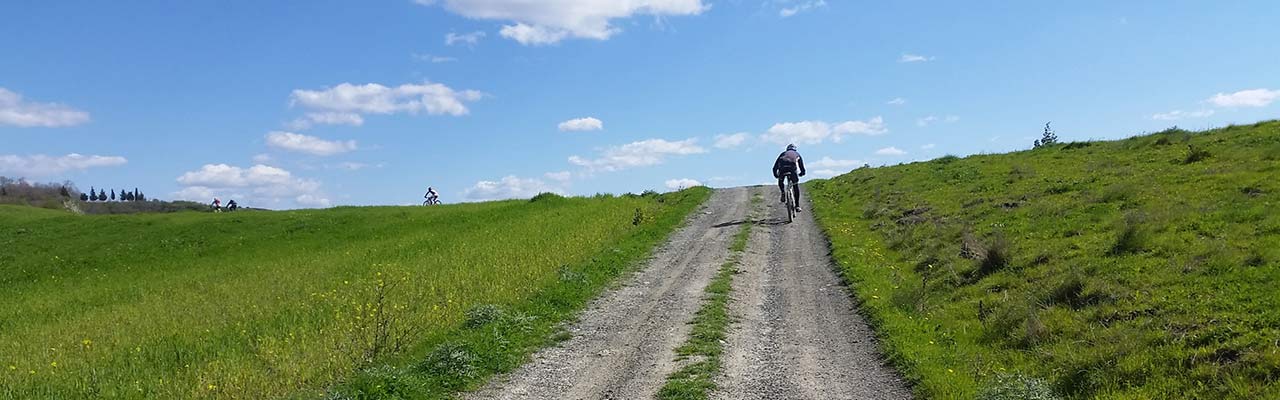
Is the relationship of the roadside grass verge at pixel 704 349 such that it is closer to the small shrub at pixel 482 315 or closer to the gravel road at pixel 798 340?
the gravel road at pixel 798 340

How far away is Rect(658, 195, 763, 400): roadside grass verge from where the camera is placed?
8188mm

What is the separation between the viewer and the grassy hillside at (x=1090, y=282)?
7527mm

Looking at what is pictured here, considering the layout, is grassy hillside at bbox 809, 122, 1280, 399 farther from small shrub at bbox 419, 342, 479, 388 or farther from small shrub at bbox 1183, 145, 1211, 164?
small shrub at bbox 419, 342, 479, 388

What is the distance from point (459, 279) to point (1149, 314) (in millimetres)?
13274

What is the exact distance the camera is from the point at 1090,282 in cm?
1057

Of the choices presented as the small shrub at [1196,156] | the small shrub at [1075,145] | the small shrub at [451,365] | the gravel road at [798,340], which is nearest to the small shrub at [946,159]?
the small shrub at [1075,145]

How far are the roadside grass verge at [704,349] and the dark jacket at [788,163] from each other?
33.0ft

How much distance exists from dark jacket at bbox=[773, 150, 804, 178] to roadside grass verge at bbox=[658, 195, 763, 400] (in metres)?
10.1

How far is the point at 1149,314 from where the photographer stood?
9008 mm

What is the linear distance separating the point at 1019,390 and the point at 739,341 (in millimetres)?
3934

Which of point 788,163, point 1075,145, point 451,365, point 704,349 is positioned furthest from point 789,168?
point 1075,145

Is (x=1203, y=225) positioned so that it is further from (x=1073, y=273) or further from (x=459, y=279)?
(x=459, y=279)

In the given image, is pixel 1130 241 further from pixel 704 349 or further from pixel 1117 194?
pixel 704 349

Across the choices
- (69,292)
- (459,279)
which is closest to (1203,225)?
(459,279)
